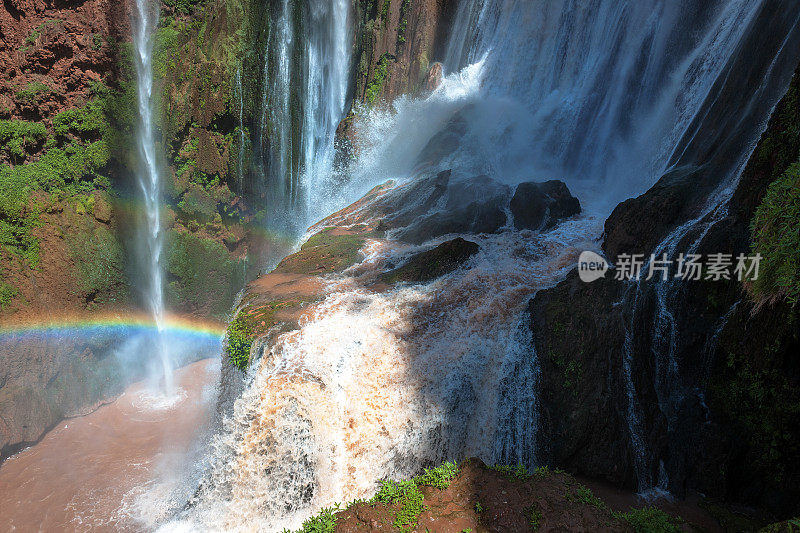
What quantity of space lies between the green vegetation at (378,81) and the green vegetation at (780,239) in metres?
17.1

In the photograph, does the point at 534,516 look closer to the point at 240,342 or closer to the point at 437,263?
the point at 240,342

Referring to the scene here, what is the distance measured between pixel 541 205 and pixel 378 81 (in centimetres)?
1178

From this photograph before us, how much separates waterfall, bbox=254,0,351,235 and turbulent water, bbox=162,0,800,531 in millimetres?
107

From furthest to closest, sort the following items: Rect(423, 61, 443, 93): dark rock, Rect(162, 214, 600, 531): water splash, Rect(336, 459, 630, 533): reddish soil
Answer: Rect(423, 61, 443, 93): dark rock
Rect(162, 214, 600, 531): water splash
Rect(336, 459, 630, 533): reddish soil

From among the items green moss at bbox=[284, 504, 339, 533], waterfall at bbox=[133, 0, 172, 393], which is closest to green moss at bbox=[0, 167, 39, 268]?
waterfall at bbox=[133, 0, 172, 393]

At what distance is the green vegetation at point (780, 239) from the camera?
4230 mm

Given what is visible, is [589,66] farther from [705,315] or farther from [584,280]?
[705,315]

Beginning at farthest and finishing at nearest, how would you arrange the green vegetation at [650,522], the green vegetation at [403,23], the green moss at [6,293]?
the green vegetation at [403,23] < the green moss at [6,293] < the green vegetation at [650,522]

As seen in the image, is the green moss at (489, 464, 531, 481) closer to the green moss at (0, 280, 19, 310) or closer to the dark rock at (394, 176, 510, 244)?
the dark rock at (394, 176, 510, 244)

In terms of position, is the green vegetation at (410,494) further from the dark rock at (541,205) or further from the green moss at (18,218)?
the green moss at (18,218)

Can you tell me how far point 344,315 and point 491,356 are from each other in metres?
2.96

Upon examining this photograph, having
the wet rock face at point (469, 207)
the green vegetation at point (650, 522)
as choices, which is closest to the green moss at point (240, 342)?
the wet rock face at point (469, 207)

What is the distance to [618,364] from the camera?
21.7 feet

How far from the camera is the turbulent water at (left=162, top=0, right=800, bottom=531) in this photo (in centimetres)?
660
